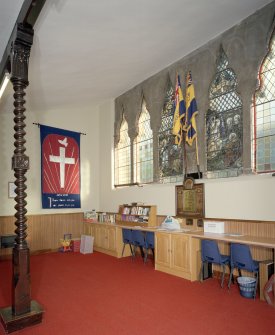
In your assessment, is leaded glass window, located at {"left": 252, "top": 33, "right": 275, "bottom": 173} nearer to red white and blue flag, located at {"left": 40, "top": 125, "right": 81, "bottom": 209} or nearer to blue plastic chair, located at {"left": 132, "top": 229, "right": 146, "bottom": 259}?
blue plastic chair, located at {"left": 132, "top": 229, "right": 146, "bottom": 259}

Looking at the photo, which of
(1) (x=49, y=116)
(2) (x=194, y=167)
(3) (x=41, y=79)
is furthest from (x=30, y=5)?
(1) (x=49, y=116)

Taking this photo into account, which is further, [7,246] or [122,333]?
[7,246]

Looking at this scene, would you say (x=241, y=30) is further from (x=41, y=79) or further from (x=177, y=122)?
(x=41, y=79)

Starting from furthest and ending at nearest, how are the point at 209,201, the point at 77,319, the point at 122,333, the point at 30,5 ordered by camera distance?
1. the point at 209,201
2. the point at 77,319
3. the point at 122,333
4. the point at 30,5

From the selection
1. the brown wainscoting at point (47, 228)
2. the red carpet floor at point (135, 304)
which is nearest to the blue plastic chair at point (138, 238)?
the red carpet floor at point (135, 304)

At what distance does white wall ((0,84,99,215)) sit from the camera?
7270mm

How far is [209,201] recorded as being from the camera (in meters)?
5.57

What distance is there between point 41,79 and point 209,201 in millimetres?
4014

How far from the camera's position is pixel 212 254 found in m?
4.75

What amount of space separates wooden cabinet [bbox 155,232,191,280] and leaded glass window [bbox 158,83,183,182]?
1.46 meters

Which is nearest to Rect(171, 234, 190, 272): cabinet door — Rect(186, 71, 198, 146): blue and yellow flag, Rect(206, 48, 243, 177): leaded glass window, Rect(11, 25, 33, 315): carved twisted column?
Rect(206, 48, 243, 177): leaded glass window

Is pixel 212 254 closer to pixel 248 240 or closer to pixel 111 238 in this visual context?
pixel 248 240

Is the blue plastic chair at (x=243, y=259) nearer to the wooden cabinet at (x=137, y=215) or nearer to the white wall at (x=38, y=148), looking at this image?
the wooden cabinet at (x=137, y=215)

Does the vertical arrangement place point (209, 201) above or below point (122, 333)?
above
